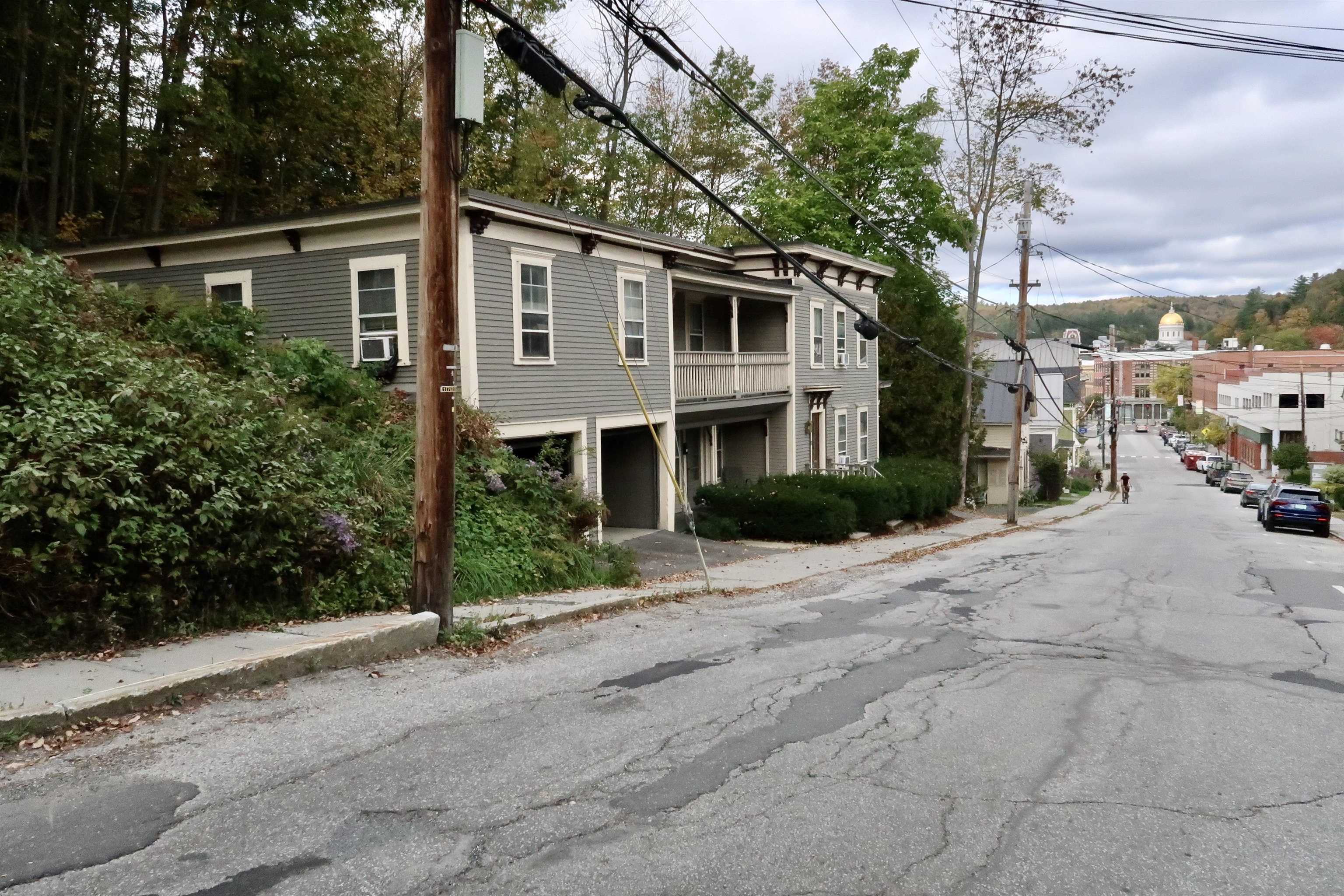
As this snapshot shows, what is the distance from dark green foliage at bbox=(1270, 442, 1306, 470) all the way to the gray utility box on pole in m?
68.5

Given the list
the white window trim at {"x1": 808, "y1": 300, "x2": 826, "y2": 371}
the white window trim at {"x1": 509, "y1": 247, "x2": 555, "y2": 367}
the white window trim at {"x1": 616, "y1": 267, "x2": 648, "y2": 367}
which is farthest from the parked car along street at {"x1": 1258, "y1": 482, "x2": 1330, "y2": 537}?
the white window trim at {"x1": 509, "y1": 247, "x2": 555, "y2": 367}

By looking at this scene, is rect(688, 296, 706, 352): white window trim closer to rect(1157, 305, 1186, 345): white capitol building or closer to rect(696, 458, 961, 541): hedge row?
rect(696, 458, 961, 541): hedge row

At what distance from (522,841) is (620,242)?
16.0 meters

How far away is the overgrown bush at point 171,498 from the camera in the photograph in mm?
7566

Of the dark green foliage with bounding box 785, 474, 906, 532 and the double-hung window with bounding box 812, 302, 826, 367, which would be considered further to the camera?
the double-hung window with bounding box 812, 302, 826, 367

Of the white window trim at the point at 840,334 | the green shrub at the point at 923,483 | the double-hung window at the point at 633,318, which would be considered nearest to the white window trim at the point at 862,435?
the green shrub at the point at 923,483

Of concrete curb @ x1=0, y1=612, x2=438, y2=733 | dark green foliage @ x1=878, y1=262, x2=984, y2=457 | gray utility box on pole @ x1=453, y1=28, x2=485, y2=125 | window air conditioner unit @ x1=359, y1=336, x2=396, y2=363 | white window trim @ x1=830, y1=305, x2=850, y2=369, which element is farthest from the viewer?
dark green foliage @ x1=878, y1=262, x2=984, y2=457

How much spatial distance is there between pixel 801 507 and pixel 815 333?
26.0 feet

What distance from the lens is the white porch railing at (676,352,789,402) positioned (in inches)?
907

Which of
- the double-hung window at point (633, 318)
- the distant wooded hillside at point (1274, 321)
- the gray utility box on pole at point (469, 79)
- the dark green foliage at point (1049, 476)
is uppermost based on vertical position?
the distant wooded hillside at point (1274, 321)

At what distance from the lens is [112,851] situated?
4688mm

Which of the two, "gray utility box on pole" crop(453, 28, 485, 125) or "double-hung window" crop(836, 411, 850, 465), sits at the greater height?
"gray utility box on pole" crop(453, 28, 485, 125)

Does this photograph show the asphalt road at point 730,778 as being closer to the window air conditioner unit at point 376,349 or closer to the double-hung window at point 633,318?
the window air conditioner unit at point 376,349

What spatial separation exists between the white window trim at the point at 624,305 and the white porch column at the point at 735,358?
13.5ft
